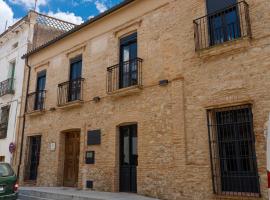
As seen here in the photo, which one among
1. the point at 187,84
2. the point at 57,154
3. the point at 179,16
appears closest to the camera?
the point at 187,84

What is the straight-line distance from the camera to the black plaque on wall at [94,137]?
1101cm

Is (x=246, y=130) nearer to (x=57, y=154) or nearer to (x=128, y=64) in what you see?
(x=128, y=64)

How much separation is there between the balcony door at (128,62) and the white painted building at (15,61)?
7384 millimetres

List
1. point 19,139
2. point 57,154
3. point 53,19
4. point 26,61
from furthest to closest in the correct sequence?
point 53,19 < point 26,61 < point 19,139 < point 57,154

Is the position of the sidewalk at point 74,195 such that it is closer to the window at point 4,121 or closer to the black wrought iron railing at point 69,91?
the black wrought iron railing at point 69,91

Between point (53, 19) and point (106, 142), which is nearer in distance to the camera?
point (106, 142)

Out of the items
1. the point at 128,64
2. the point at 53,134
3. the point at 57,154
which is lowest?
the point at 57,154

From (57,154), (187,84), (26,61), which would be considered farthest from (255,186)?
(26,61)

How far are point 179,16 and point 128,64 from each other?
2552 mm

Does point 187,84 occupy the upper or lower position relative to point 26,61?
lower

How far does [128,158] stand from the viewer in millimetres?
10219

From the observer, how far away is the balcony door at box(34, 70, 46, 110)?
14.5 metres

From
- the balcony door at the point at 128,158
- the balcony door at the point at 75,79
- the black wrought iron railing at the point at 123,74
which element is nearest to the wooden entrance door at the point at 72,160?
the balcony door at the point at 75,79

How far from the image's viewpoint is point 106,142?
10.7 metres
